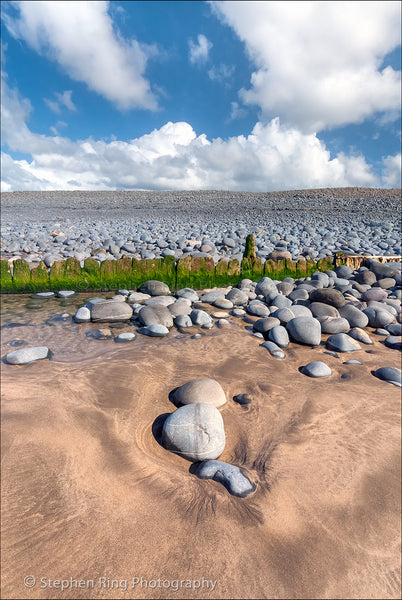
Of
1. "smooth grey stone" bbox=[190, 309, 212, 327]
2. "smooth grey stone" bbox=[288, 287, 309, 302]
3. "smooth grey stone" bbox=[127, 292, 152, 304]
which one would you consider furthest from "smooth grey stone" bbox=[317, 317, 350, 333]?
"smooth grey stone" bbox=[127, 292, 152, 304]

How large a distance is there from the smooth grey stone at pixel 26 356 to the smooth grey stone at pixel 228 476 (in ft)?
7.02

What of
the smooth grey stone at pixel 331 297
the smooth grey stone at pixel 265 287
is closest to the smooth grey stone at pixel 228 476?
the smooth grey stone at pixel 331 297

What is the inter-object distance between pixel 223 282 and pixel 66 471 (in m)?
4.57

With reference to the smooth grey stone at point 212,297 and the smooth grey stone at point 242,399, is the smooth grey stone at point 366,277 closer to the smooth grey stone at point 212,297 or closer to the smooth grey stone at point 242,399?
the smooth grey stone at point 212,297

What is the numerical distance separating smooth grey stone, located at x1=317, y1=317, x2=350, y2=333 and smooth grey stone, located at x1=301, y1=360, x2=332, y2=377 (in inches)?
41.9

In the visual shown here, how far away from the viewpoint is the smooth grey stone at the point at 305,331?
364 centimetres

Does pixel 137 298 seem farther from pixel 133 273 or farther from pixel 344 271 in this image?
pixel 344 271

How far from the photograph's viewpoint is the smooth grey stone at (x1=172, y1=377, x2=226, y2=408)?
2467 millimetres

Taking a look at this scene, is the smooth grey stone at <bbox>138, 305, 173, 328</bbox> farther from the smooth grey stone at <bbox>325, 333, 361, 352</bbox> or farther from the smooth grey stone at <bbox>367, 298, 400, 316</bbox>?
the smooth grey stone at <bbox>367, 298, 400, 316</bbox>

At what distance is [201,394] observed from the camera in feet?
8.16

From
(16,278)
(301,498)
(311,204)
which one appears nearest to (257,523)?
(301,498)

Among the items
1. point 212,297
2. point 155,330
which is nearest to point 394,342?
point 212,297

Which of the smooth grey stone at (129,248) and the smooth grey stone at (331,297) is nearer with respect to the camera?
the smooth grey stone at (331,297)

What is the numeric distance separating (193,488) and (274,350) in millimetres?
1981
